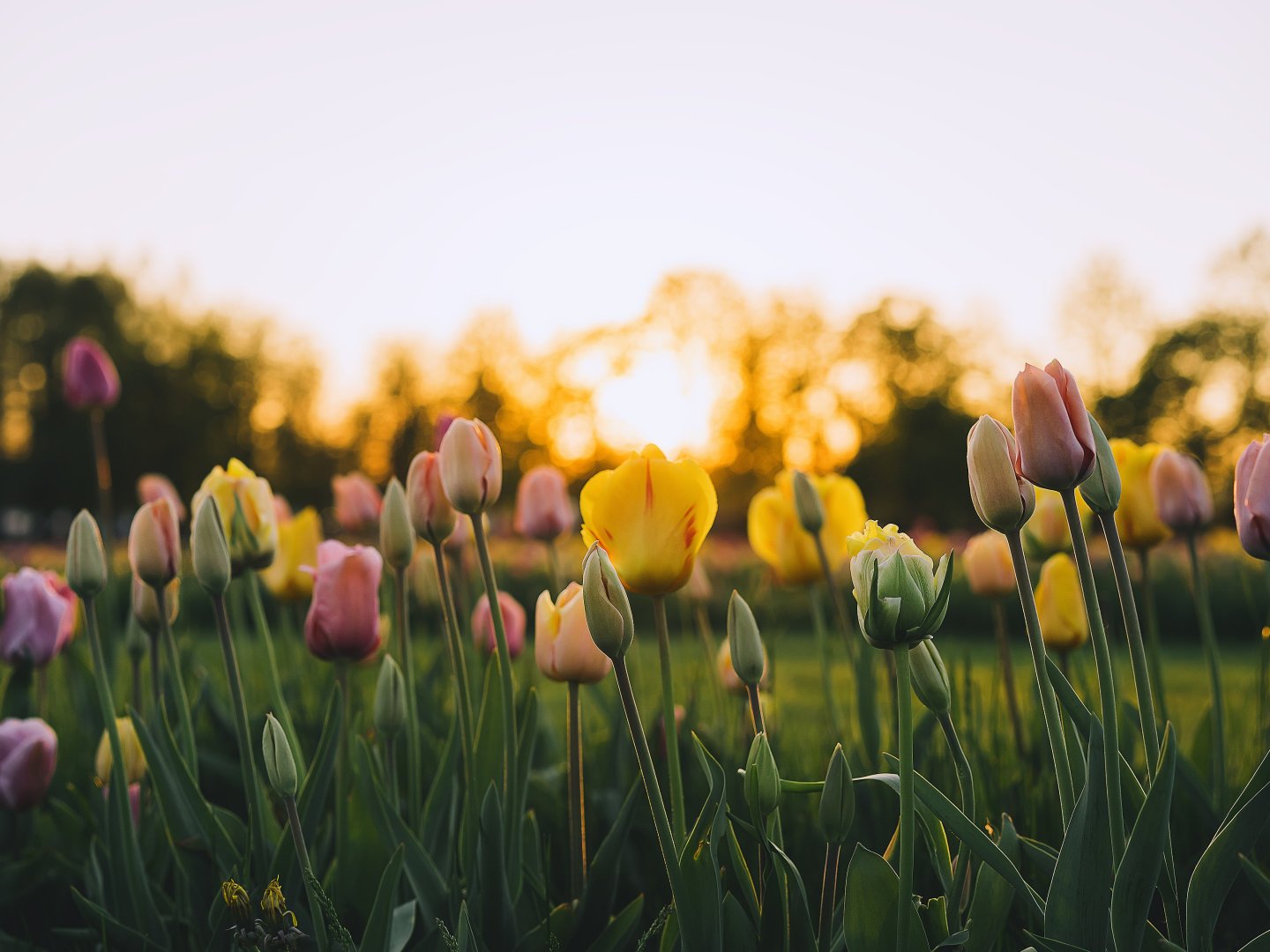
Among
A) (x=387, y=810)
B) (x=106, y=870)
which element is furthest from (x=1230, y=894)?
(x=106, y=870)

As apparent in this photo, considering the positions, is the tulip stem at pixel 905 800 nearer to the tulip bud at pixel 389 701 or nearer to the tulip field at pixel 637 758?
the tulip field at pixel 637 758

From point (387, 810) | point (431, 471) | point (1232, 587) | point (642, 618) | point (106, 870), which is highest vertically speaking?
point (431, 471)

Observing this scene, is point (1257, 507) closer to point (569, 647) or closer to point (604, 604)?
point (604, 604)

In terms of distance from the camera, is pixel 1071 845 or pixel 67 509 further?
pixel 67 509

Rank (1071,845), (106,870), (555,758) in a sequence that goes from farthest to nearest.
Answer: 1. (555,758)
2. (106,870)
3. (1071,845)

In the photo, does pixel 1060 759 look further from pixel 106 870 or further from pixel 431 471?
pixel 106 870

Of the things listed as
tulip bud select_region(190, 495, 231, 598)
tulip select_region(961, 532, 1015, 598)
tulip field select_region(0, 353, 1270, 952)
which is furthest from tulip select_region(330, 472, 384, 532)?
tulip select_region(961, 532, 1015, 598)

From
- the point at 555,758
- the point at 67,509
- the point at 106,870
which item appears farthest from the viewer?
the point at 67,509

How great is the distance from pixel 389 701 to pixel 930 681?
29.2 inches

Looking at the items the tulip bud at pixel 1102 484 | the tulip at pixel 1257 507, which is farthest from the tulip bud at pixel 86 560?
the tulip at pixel 1257 507

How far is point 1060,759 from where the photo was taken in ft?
3.16

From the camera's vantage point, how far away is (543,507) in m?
2.16

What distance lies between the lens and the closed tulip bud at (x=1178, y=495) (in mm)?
1572

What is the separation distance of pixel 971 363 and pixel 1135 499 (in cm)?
3155
